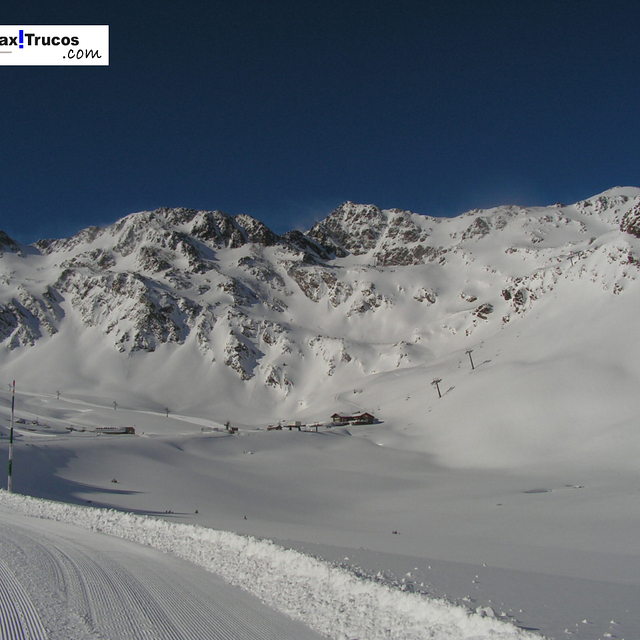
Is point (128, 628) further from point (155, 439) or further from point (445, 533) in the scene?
point (155, 439)

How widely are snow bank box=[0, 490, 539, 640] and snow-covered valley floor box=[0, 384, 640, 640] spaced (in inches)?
1.3

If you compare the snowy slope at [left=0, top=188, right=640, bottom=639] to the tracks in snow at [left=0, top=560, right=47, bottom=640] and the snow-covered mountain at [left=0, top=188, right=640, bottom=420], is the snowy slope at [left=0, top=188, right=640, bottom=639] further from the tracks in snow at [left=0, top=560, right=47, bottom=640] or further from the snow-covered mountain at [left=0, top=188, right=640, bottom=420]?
the tracks in snow at [left=0, top=560, right=47, bottom=640]

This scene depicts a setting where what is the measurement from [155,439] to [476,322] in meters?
105

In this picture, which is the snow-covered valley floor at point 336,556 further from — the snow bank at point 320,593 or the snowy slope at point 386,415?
the snowy slope at point 386,415

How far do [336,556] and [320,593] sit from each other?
6.82ft

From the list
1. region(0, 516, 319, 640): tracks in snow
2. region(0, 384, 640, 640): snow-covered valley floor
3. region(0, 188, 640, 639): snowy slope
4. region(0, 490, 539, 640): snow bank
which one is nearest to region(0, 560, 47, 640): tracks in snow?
region(0, 516, 319, 640): tracks in snow

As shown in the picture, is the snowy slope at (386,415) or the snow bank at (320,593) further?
the snowy slope at (386,415)

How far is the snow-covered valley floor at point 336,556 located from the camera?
7.57 meters

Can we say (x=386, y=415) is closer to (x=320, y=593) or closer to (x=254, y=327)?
(x=320, y=593)

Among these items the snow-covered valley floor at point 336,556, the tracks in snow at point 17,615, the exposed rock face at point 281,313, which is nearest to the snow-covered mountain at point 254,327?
the exposed rock face at point 281,313

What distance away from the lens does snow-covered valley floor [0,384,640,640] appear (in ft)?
24.8

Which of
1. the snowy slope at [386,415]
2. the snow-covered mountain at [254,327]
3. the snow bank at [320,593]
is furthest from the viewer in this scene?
the snow-covered mountain at [254,327]

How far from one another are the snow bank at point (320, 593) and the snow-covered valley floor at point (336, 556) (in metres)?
0.03

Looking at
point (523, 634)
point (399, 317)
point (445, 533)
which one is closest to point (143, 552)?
point (523, 634)
